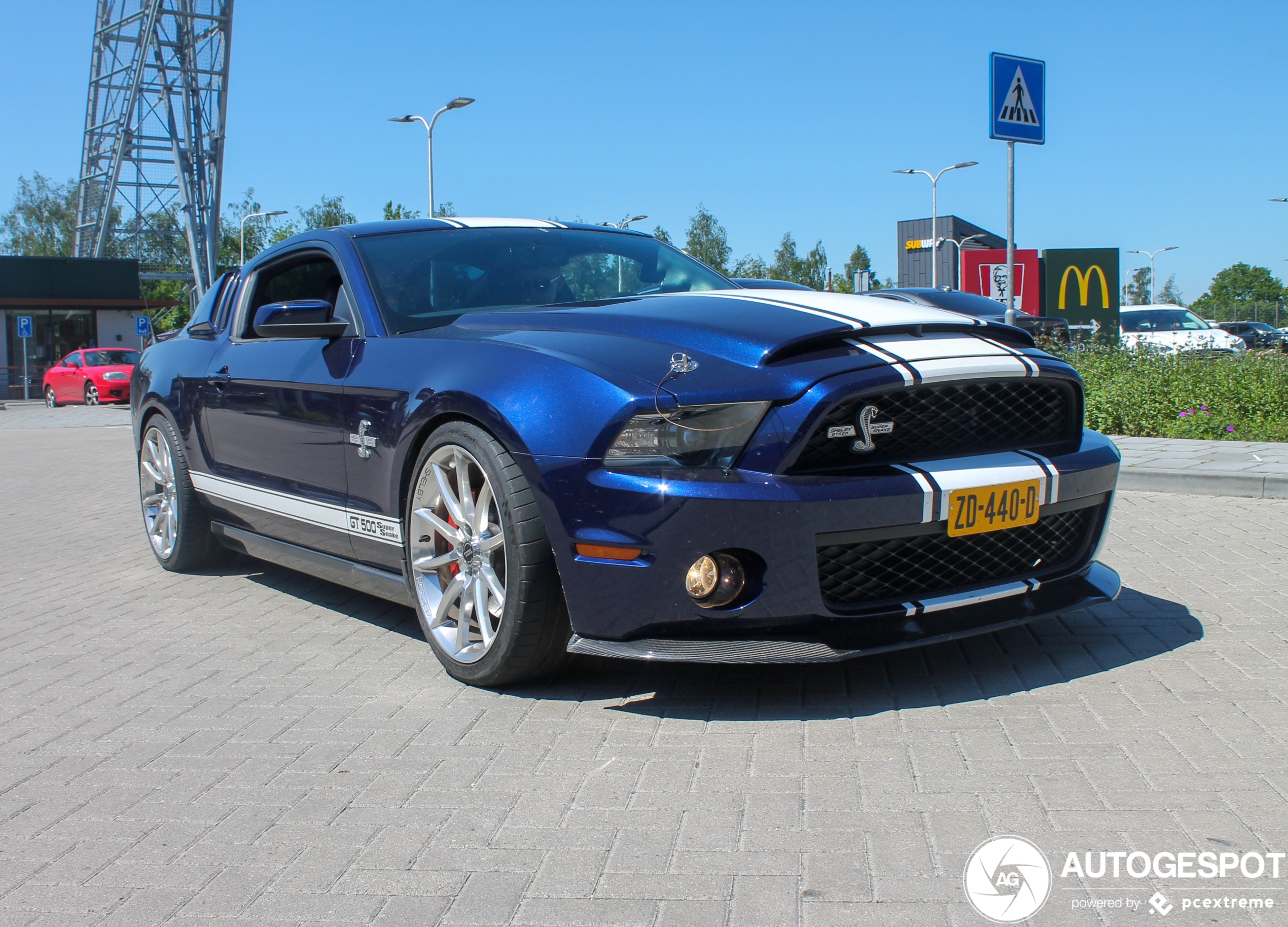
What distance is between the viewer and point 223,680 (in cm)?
385

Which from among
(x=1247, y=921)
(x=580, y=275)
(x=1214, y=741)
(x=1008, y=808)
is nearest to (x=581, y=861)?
(x=1008, y=808)

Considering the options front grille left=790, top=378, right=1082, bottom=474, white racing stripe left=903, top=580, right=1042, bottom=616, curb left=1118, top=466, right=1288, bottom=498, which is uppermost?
front grille left=790, top=378, right=1082, bottom=474

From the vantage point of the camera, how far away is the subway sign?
17906 mm

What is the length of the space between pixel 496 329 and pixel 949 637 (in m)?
1.70

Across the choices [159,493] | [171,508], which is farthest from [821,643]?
[159,493]

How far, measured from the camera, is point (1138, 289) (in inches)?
3632

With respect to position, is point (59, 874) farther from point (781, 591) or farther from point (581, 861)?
point (781, 591)

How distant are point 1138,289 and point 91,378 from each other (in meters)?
82.6

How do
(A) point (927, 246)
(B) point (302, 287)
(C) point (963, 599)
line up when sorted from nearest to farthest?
(C) point (963, 599) → (B) point (302, 287) → (A) point (927, 246)

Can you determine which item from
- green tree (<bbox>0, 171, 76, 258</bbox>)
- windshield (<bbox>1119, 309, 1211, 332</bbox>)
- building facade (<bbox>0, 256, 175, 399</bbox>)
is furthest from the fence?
green tree (<bbox>0, 171, 76, 258</bbox>)

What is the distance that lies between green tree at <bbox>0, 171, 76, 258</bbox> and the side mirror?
9793 cm

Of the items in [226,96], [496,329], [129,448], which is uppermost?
[226,96]

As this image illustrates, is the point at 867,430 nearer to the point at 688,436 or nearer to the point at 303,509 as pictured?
the point at 688,436

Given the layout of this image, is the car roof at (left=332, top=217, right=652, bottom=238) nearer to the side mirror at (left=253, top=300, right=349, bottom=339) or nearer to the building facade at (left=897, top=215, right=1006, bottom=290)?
the side mirror at (left=253, top=300, right=349, bottom=339)
